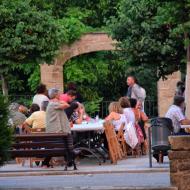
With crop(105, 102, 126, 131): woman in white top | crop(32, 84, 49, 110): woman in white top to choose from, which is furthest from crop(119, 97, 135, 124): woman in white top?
crop(32, 84, 49, 110): woman in white top

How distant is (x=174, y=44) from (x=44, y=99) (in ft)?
23.7

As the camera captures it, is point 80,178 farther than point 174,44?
No

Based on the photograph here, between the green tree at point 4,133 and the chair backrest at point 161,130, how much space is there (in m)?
6.55

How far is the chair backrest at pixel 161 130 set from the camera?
755 inches

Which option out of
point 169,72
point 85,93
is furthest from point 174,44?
point 85,93

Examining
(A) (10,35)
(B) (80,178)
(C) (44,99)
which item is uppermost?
(A) (10,35)

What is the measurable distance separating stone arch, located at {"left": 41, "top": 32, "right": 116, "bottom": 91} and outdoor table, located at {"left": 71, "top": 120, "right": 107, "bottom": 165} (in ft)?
53.4

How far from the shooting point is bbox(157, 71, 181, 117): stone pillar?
36834mm

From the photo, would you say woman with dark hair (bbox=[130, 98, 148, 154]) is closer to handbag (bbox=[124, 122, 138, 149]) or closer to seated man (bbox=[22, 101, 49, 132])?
handbag (bbox=[124, 122, 138, 149])

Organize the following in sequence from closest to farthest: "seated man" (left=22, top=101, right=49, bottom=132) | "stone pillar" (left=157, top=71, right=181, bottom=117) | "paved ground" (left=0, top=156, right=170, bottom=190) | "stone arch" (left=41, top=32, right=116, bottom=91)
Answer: "paved ground" (left=0, top=156, right=170, bottom=190)
"seated man" (left=22, top=101, right=49, bottom=132)
"stone pillar" (left=157, top=71, right=181, bottom=117)
"stone arch" (left=41, top=32, right=116, bottom=91)

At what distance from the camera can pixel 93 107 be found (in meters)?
→ 38.4

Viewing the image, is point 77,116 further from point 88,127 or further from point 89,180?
point 89,180

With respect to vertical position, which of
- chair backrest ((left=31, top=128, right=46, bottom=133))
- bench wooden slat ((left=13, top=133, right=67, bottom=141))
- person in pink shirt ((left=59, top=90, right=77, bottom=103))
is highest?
person in pink shirt ((left=59, top=90, right=77, bottom=103))

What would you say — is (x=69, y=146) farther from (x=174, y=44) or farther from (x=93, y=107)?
(x=93, y=107)
